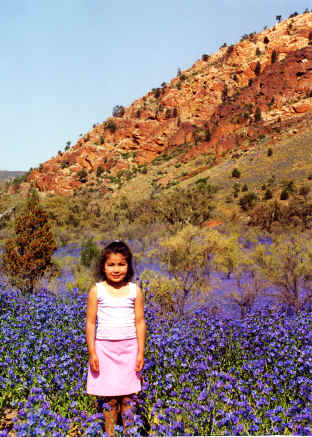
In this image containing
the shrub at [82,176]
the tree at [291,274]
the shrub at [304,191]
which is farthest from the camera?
the shrub at [82,176]

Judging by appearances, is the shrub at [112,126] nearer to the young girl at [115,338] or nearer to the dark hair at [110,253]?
the dark hair at [110,253]

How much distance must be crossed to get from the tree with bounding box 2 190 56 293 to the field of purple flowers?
12.7ft

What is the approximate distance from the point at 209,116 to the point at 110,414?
5299cm

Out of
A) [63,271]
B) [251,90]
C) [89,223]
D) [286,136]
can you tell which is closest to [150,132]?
[251,90]

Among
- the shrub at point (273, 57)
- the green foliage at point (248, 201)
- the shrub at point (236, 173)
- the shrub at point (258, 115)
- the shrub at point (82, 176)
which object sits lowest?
the green foliage at point (248, 201)

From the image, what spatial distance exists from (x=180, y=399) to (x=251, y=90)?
50.8 m

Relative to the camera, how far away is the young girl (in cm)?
286

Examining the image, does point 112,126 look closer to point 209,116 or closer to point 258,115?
point 209,116

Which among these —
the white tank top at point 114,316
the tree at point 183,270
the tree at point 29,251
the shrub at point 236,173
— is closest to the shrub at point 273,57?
the shrub at point 236,173

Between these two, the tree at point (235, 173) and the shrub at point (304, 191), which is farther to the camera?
the tree at point (235, 173)

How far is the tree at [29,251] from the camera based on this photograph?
29.7ft

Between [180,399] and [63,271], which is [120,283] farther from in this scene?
[63,271]

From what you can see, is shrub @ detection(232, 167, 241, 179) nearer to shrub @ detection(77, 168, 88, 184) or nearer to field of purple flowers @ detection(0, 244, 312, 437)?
shrub @ detection(77, 168, 88, 184)

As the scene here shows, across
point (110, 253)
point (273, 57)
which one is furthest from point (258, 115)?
point (110, 253)
